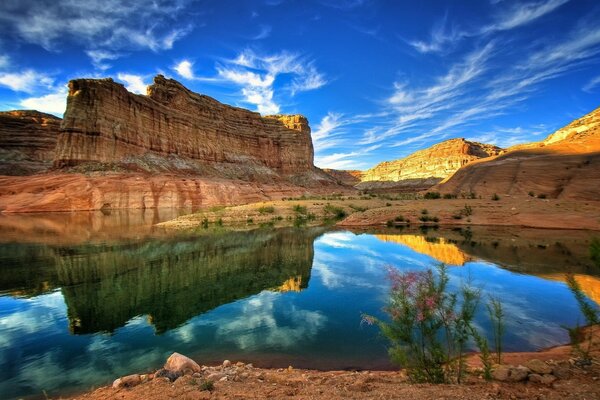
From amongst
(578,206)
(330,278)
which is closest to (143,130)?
(330,278)

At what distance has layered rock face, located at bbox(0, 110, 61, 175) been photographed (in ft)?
272

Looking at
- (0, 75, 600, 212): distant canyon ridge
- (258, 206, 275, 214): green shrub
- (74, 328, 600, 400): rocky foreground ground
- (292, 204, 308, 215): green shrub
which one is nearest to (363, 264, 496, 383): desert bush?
(74, 328, 600, 400): rocky foreground ground

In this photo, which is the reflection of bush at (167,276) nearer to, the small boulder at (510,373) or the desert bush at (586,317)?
the small boulder at (510,373)

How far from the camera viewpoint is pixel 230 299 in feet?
35.8

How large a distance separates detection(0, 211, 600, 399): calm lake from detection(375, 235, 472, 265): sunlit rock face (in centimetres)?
12

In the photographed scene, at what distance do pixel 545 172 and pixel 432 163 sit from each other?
358 ft

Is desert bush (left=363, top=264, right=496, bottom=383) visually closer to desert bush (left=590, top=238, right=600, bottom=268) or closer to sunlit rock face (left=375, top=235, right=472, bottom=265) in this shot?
desert bush (left=590, top=238, right=600, bottom=268)

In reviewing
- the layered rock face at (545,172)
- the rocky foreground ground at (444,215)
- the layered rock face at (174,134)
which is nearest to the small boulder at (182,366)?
the rocky foreground ground at (444,215)

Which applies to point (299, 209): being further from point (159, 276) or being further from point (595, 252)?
point (595, 252)

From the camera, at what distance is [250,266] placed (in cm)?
1536

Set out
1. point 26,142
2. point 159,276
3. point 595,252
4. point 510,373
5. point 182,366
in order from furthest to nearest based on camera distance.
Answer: point 26,142 < point 159,276 < point 182,366 < point 595,252 < point 510,373

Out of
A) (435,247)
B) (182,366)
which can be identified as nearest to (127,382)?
(182,366)

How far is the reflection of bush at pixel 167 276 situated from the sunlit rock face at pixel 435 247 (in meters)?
6.44

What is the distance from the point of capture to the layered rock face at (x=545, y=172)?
36.0 meters
